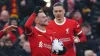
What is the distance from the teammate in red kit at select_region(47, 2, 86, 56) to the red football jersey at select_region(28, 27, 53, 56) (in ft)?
1.31

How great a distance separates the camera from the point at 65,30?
11992 millimetres

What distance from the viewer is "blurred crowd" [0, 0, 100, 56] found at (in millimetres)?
13748

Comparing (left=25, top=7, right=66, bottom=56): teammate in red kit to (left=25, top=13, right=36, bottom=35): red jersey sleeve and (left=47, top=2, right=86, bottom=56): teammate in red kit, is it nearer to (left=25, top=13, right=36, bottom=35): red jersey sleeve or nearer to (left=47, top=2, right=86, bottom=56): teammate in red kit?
(left=25, top=13, right=36, bottom=35): red jersey sleeve

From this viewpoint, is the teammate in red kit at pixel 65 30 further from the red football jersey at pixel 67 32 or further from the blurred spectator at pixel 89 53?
the blurred spectator at pixel 89 53

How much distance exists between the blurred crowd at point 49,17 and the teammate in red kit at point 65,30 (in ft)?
3.97

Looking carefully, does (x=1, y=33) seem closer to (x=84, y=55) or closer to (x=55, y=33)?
(x=55, y=33)

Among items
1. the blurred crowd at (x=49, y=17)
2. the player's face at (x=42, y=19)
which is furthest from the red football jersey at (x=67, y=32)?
the blurred crowd at (x=49, y=17)

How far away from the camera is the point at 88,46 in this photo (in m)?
14.2

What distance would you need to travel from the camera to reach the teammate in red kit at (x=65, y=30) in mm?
11930

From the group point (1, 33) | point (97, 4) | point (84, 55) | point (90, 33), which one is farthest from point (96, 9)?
point (1, 33)

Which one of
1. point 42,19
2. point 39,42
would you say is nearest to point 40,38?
point 39,42

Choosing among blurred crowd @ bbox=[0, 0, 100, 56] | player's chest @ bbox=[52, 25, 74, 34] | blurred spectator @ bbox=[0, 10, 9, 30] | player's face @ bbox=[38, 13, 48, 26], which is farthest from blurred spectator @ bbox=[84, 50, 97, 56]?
blurred spectator @ bbox=[0, 10, 9, 30]

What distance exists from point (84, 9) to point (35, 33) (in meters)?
4.97

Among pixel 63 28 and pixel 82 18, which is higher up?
pixel 63 28
